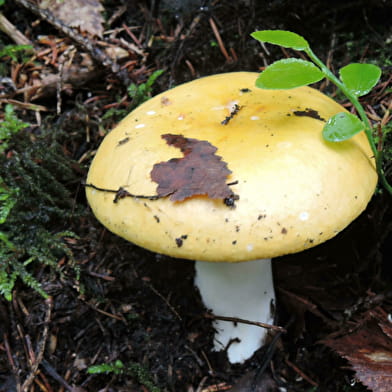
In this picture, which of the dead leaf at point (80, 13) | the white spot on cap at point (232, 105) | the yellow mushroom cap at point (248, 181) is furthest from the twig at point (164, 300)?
the dead leaf at point (80, 13)

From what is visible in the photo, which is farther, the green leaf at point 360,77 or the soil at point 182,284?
the soil at point 182,284

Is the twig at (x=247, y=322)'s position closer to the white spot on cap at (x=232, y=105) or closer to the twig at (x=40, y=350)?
the twig at (x=40, y=350)

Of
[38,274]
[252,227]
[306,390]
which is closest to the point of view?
[252,227]

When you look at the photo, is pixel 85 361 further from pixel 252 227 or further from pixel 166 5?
pixel 166 5

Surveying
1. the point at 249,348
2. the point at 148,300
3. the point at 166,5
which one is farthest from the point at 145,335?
the point at 166,5

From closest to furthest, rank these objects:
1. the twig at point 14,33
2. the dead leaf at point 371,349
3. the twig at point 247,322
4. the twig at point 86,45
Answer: the dead leaf at point 371,349
the twig at point 247,322
the twig at point 86,45
the twig at point 14,33

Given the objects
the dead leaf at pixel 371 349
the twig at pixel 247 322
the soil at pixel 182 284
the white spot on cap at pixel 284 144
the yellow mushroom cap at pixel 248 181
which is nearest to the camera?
the yellow mushroom cap at pixel 248 181
